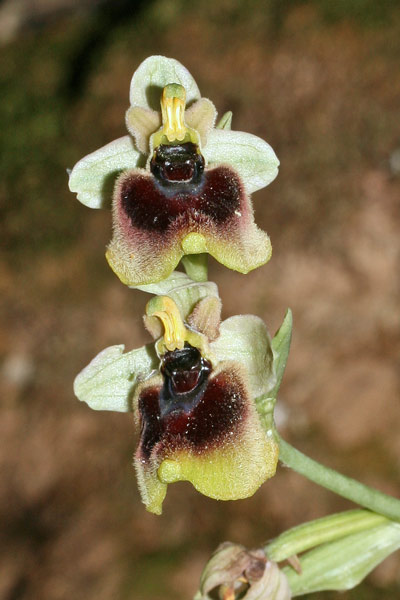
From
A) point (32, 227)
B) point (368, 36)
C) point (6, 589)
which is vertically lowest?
point (6, 589)

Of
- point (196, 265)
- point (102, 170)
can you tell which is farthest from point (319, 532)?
point (102, 170)

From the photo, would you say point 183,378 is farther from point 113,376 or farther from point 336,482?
point 336,482

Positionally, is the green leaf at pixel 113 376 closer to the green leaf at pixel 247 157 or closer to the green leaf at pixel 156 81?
the green leaf at pixel 247 157

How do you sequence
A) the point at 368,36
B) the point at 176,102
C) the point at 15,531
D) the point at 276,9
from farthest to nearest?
1. the point at 276,9
2. the point at 368,36
3. the point at 15,531
4. the point at 176,102

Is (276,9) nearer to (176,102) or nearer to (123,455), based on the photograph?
(123,455)

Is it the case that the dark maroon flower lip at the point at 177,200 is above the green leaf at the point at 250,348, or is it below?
above

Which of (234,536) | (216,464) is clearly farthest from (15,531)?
(216,464)

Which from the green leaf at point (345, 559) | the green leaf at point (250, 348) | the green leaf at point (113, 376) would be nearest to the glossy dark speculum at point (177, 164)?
the green leaf at point (250, 348)
